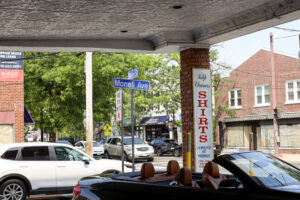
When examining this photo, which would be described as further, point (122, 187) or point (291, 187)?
point (122, 187)

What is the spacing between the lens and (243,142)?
1545 inches

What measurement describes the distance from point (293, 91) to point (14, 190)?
28.2m

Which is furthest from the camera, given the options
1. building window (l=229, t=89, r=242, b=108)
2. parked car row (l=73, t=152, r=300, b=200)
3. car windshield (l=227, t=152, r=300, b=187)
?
building window (l=229, t=89, r=242, b=108)

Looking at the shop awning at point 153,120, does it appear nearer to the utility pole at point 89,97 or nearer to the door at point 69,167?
the utility pole at point 89,97

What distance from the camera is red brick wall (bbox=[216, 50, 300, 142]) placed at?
A: 3478 cm

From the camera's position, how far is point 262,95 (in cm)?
3756

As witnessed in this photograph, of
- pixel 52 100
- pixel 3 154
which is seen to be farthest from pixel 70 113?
pixel 3 154

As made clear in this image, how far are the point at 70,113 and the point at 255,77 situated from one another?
19836mm

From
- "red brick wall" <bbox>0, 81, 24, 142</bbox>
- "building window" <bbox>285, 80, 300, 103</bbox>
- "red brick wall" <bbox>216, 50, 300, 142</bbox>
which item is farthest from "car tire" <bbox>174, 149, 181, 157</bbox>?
"red brick wall" <bbox>0, 81, 24, 142</bbox>

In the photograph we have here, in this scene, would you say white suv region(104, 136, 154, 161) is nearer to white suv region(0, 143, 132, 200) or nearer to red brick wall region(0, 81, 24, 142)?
A: red brick wall region(0, 81, 24, 142)

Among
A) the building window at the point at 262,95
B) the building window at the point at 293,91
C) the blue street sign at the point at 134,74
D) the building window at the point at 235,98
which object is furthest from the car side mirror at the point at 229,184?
the building window at the point at 235,98

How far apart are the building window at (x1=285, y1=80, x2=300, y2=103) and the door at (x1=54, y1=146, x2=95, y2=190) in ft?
84.5

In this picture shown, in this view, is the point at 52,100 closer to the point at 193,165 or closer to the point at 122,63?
the point at 122,63

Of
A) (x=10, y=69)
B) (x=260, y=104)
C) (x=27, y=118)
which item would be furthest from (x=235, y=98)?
(x=10, y=69)
